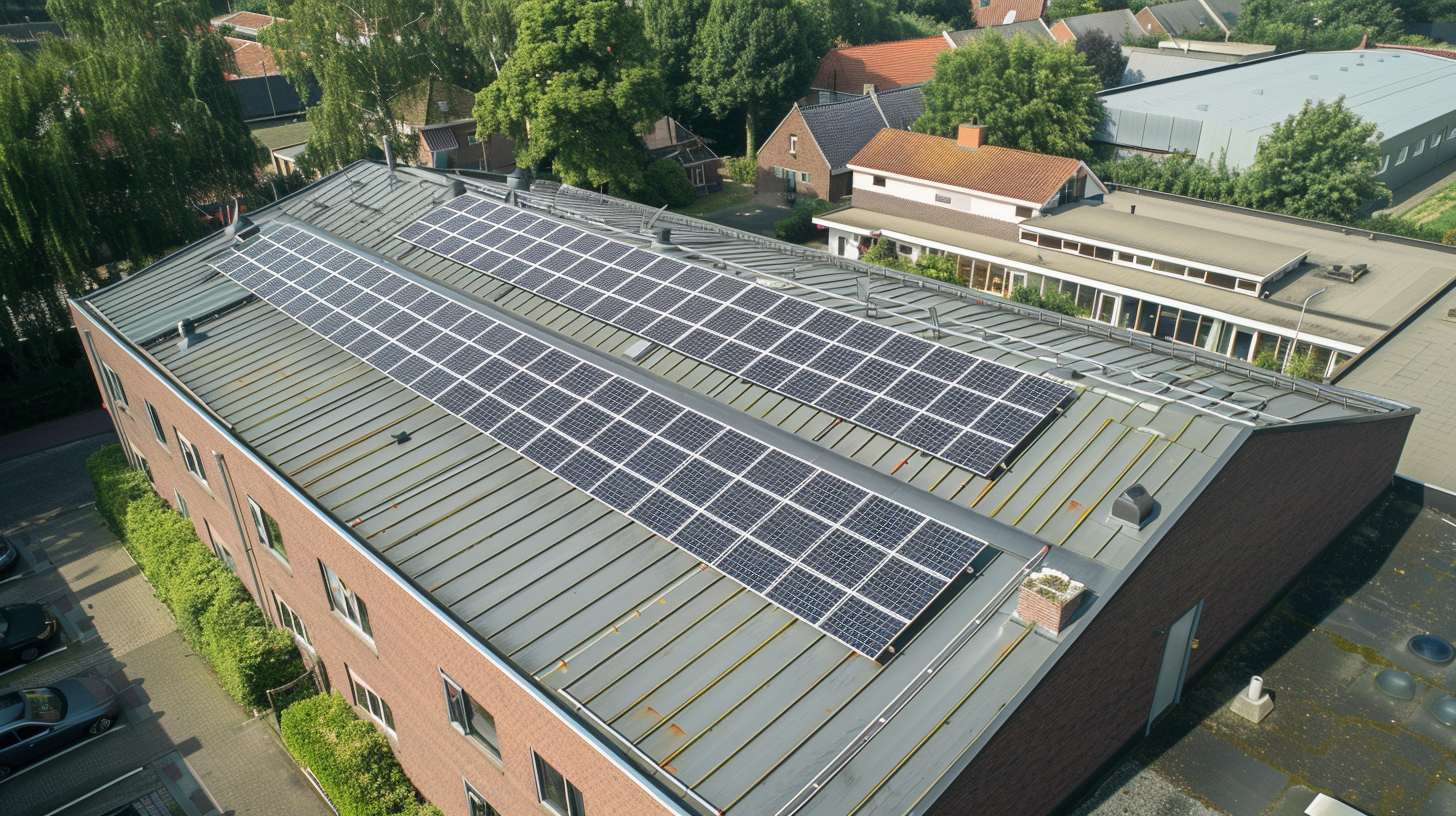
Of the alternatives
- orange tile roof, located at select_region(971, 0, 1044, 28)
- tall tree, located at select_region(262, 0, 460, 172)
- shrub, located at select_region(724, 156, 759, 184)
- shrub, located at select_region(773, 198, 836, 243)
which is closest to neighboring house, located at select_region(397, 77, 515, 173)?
tall tree, located at select_region(262, 0, 460, 172)

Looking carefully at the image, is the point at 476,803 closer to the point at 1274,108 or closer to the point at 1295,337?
the point at 1295,337

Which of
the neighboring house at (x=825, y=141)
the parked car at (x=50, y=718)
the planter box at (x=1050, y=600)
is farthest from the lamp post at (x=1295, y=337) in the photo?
the parked car at (x=50, y=718)

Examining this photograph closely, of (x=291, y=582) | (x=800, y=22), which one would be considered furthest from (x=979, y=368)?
Result: (x=800, y=22)

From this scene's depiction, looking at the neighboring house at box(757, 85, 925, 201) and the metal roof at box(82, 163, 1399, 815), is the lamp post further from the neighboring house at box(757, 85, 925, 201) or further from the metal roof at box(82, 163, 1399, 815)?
the neighboring house at box(757, 85, 925, 201)

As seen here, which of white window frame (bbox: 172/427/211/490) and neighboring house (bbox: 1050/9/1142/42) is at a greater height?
neighboring house (bbox: 1050/9/1142/42)

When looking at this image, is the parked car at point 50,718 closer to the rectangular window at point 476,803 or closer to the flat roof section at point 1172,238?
the rectangular window at point 476,803

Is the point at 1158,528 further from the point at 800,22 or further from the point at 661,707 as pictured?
the point at 800,22
